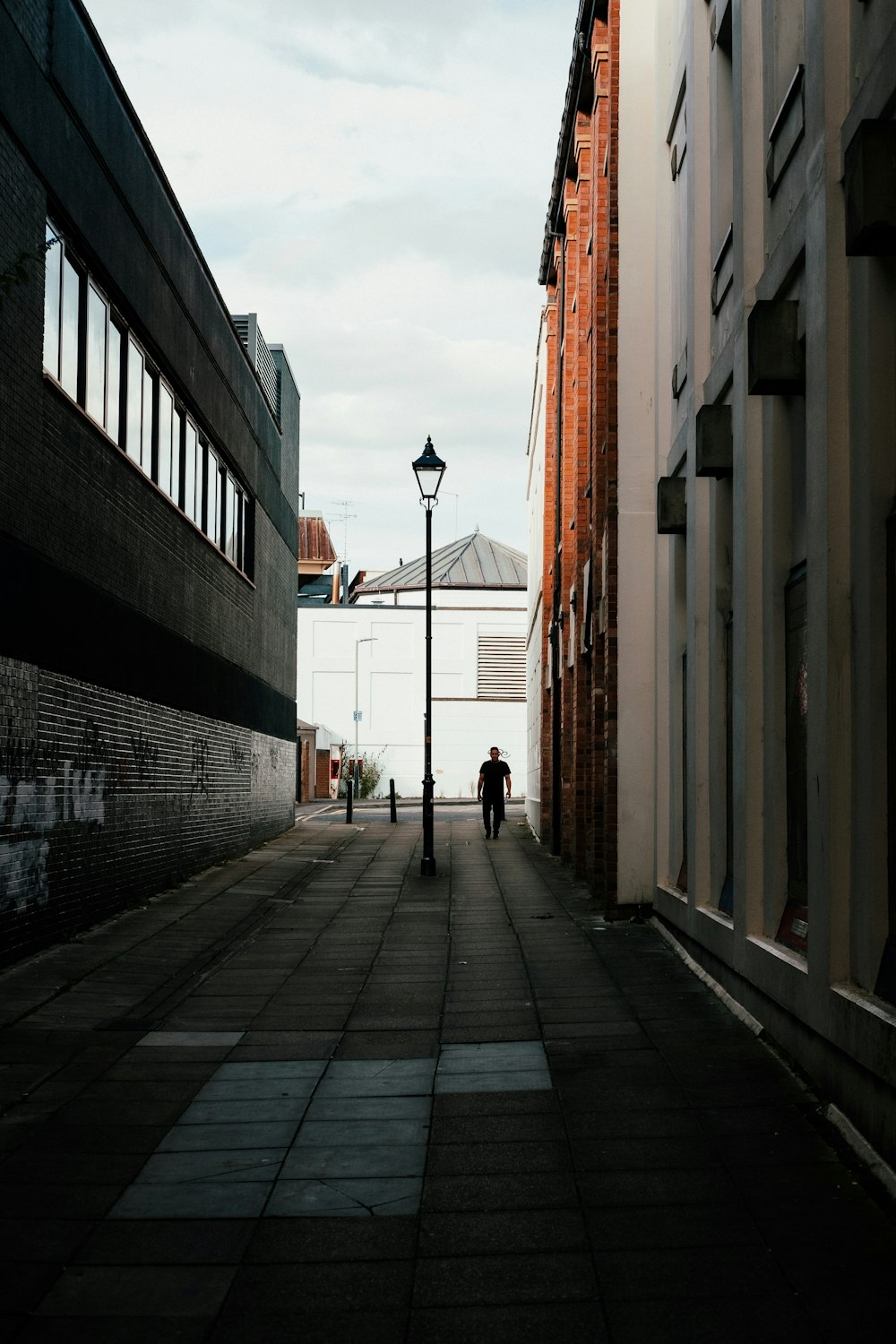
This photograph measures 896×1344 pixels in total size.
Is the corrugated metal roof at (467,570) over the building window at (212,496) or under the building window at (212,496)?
over

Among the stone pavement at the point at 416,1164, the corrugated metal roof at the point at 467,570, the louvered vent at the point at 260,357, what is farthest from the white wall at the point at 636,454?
the corrugated metal roof at the point at 467,570

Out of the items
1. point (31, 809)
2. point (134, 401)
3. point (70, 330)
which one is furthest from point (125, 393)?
point (31, 809)

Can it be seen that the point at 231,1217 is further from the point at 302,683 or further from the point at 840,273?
the point at 302,683

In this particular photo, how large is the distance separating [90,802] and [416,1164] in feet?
26.9

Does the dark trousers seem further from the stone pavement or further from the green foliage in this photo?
the green foliage

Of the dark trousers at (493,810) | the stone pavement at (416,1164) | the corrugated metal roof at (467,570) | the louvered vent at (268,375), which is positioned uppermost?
the corrugated metal roof at (467,570)

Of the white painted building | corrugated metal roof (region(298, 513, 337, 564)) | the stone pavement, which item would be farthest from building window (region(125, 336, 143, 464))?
corrugated metal roof (region(298, 513, 337, 564))

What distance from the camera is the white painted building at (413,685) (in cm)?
6331

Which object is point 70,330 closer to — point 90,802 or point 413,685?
point 90,802

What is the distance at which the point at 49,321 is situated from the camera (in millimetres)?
12117

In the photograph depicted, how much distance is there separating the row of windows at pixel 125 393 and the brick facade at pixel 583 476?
501 cm

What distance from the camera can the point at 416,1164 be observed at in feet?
18.7

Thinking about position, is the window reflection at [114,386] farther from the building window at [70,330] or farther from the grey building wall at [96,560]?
the building window at [70,330]

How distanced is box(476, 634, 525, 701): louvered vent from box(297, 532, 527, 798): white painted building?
0.04 metres
